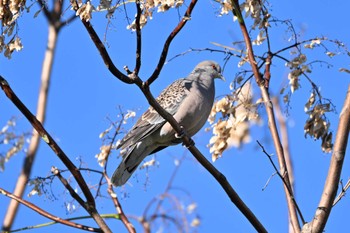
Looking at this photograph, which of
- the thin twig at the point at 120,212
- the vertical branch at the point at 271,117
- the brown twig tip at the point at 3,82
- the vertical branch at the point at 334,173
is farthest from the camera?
the thin twig at the point at 120,212

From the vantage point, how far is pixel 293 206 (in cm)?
300

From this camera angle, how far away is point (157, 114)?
506 centimetres

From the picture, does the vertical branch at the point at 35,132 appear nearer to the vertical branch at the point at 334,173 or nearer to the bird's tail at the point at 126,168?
the bird's tail at the point at 126,168

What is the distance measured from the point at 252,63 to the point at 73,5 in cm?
96

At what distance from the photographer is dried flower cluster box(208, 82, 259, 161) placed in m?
3.46

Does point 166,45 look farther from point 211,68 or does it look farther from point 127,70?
point 211,68

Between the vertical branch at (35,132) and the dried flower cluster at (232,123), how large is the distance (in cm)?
110

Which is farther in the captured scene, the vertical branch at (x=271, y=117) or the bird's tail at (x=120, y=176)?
the bird's tail at (x=120, y=176)

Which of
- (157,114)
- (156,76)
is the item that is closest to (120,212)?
(156,76)

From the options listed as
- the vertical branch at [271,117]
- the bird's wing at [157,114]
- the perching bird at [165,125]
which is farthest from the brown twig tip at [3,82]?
the perching bird at [165,125]

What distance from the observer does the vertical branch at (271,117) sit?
2990 millimetres

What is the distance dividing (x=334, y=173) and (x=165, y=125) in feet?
7.63

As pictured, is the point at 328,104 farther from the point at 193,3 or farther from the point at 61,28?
the point at 61,28

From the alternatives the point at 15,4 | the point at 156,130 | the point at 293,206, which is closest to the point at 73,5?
the point at 15,4
